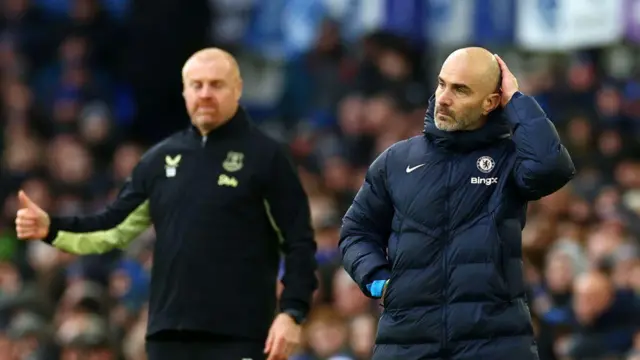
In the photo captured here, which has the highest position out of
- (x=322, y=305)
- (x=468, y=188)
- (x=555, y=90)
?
(x=468, y=188)

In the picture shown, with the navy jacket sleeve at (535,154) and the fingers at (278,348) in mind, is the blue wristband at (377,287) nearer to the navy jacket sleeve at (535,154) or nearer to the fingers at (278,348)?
the navy jacket sleeve at (535,154)

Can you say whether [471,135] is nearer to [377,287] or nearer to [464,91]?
[464,91]

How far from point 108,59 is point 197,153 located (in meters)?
11.1

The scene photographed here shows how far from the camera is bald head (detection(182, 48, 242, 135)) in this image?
29.8 ft

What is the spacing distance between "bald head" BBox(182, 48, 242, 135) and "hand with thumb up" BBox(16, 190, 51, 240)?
0.93m

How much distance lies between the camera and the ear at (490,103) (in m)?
7.48

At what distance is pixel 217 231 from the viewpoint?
29.3 ft

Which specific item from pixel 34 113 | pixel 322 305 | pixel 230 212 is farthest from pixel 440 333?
pixel 34 113

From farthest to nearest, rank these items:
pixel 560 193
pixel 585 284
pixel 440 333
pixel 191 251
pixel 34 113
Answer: pixel 34 113 → pixel 560 193 → pixel 585 284 → pixel 191 251 → pixel 440 333

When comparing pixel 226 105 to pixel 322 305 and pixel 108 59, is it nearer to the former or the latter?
pixel 322 305

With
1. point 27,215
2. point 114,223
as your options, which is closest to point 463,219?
point 114,223

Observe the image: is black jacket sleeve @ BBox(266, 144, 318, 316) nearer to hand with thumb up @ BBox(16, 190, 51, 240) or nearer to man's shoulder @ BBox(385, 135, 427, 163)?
hand with thumb up @ BBox(16, 190, 51, 240)

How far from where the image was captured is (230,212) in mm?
8977

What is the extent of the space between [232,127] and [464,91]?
2.06m
